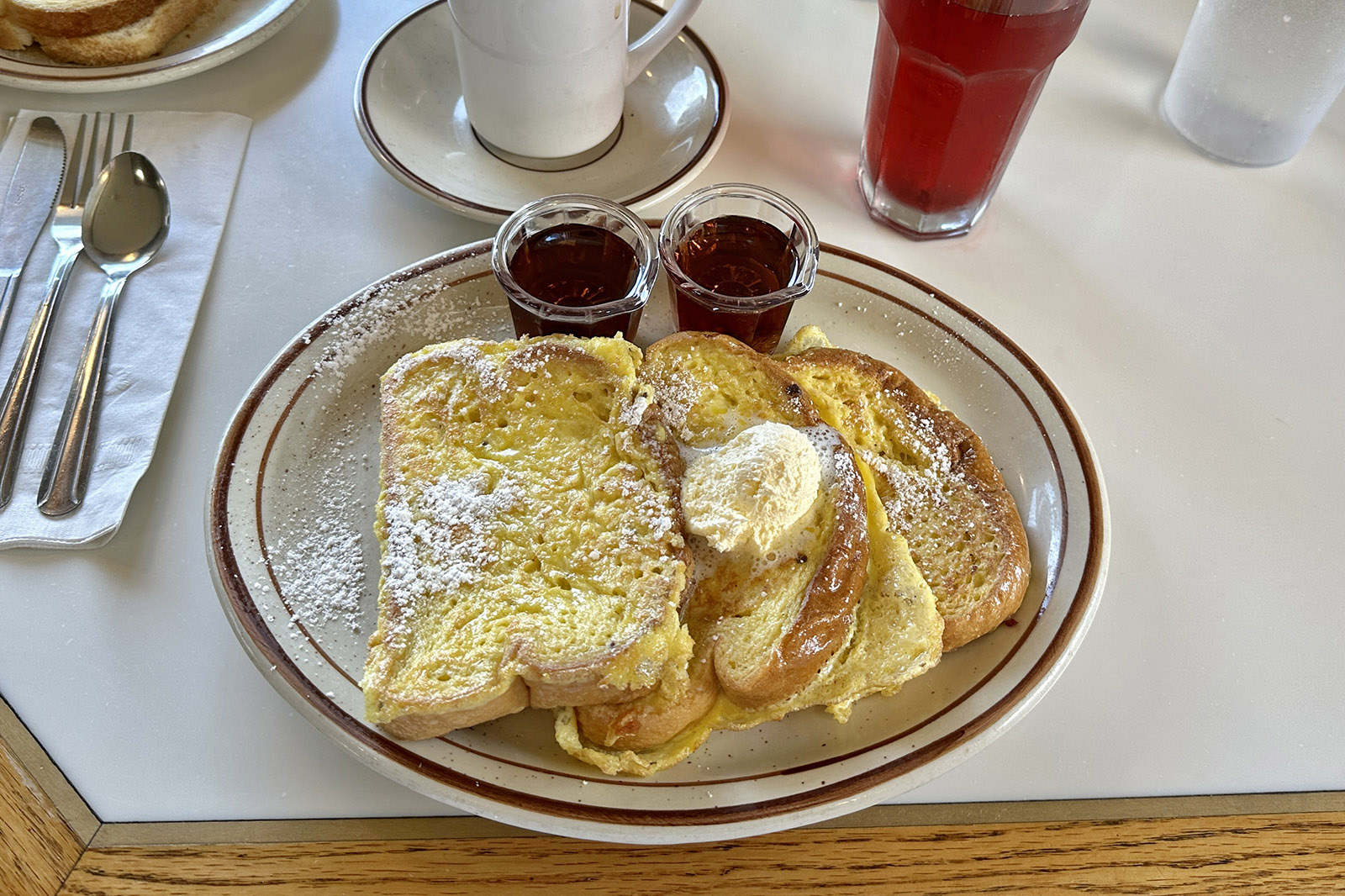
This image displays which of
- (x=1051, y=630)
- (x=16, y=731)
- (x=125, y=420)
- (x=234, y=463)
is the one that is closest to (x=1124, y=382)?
(x=1051, y=630)

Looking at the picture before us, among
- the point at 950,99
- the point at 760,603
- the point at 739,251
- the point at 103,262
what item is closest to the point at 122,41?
the point at 103,262

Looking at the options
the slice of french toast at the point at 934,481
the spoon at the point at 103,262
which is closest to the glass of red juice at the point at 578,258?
the slice of french toast at the point at 934,481

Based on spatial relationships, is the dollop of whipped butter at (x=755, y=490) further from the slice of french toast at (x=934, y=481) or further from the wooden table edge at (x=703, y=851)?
the wooden table edge at (x=703, y=851)

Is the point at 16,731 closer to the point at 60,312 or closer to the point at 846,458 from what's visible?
the point at 60,312

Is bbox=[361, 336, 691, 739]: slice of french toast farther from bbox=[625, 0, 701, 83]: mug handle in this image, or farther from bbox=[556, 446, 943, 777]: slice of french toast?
bbox=[625, 0, 701, 83]: mug handle

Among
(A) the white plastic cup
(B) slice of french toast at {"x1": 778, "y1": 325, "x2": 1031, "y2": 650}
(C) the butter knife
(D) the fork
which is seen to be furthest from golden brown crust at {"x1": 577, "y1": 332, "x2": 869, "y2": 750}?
(A) the white plastic cup

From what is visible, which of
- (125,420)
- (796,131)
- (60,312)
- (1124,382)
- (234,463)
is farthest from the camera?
(796,131)
